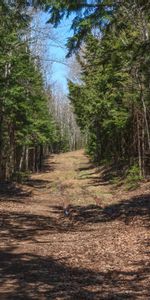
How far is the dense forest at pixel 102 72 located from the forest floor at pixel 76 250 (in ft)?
13.7

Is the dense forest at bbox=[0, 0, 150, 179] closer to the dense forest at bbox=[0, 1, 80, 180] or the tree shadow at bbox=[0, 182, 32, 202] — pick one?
the dense forest at bbox=[0, 1, 80, 180]

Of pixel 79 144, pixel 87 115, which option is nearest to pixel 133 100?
pixel 87 115

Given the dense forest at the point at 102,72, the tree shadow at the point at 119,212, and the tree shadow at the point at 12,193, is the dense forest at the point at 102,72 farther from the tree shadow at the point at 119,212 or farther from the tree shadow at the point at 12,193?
the tree shadow at the point at 119,212

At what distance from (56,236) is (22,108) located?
18.4 m

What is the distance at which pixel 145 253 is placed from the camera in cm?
1014

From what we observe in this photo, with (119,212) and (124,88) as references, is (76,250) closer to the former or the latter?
(119,212)

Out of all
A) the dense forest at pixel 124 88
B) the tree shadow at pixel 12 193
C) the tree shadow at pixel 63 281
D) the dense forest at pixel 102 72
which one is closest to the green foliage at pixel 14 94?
the dense forest at pixel 102 72

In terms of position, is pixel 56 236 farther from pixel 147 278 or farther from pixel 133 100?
pixel 133 100

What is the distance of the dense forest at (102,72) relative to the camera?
10547 millimetres

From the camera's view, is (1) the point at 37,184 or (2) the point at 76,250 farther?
(1) the point at 37,184

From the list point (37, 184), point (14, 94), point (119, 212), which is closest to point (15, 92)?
point (14, 94)

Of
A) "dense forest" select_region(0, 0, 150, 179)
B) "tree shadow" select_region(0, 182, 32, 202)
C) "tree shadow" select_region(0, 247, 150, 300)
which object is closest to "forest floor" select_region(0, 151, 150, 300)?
"tree shadow" select_region(0, 247, 150, 300)

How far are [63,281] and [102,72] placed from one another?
18.4m

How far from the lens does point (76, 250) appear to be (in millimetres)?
10664
